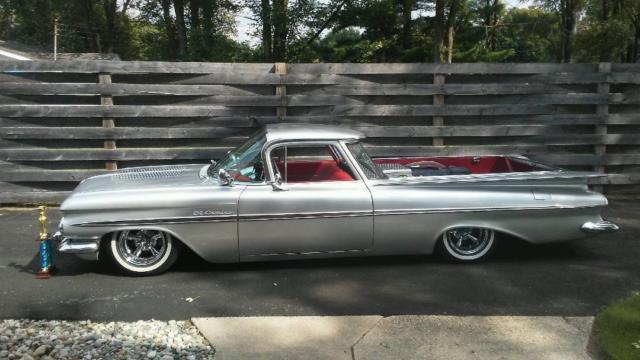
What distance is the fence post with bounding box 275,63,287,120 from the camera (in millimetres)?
8109

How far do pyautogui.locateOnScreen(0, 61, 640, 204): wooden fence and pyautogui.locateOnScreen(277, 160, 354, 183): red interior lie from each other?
2232 millimetres

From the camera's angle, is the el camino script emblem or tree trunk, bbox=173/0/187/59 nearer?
the el camino script emblem

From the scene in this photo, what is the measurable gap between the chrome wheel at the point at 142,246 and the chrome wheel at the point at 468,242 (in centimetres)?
270

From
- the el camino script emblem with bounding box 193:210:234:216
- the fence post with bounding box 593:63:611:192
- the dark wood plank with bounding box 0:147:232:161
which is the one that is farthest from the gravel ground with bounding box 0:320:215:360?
the fence post with bounding box 593:63:611:192

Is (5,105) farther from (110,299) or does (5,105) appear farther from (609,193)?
(609,193)

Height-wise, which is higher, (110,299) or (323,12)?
(323,12)

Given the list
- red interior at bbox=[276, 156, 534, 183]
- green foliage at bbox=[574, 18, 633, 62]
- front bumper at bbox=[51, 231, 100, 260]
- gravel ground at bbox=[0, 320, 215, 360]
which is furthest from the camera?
green foliage at bbox=[574, 18, 633, 62]

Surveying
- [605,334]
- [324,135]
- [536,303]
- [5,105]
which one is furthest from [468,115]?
[5,105]

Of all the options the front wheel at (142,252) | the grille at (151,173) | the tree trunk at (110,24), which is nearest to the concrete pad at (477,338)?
the front wheel at (142,252)

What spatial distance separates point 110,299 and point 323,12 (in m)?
21.0

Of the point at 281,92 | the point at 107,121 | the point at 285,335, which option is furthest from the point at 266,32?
the point at 285,335

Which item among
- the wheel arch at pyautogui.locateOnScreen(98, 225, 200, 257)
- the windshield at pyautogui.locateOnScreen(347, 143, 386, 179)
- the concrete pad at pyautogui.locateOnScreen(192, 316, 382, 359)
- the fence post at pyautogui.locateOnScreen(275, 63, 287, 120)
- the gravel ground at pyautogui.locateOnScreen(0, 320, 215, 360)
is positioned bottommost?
the concrete pad at pyautogui.locateOnScreen(192, 316, 382, 359)

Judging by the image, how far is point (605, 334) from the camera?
3.94 m

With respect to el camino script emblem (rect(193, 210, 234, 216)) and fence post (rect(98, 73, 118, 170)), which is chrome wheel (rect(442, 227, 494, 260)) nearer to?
el camino script emblem (rect(193, 210, 234, 216))
